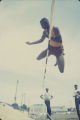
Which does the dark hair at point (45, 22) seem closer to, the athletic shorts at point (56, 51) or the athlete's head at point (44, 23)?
the athlete's head at point (44, 23)

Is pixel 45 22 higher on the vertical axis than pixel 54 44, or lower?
higher

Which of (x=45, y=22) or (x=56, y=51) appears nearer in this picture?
(x=45, y=22)

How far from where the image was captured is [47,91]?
8445 millimetres

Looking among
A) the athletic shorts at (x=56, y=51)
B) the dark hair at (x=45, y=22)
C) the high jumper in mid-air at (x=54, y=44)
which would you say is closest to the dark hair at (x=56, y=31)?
the high jumper in mid-air at (x=54, y=44)

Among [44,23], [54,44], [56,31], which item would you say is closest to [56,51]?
[54,44]

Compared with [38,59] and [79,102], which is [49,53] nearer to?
[38,59]

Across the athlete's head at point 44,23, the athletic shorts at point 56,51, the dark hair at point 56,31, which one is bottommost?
the athletic shorts at point 56,51

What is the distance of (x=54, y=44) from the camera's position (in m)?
9.21

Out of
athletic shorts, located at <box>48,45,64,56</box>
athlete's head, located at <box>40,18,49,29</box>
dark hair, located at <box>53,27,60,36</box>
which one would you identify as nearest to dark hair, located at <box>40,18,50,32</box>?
athlete's head, located at <box>40,18,49,29</box>

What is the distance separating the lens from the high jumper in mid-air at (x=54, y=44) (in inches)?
356

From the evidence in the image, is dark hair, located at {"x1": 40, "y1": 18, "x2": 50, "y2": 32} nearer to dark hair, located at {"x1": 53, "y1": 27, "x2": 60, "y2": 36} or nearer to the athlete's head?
the athlete's head

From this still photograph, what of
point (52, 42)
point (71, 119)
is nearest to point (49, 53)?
point (52, 42)

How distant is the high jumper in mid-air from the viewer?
904 cm

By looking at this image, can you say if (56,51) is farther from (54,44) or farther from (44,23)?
(44,23)
